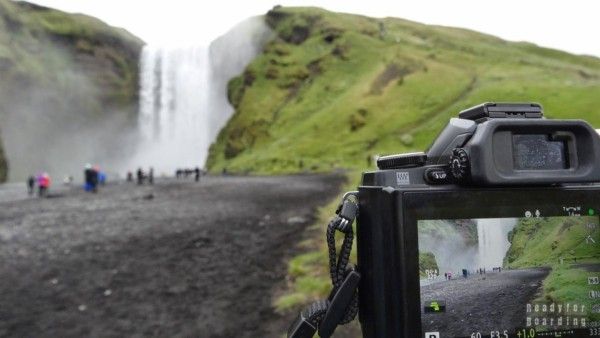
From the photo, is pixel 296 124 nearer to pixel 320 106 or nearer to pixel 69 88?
pixel 320 106

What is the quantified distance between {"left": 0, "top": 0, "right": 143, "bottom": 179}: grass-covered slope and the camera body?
4562 inches

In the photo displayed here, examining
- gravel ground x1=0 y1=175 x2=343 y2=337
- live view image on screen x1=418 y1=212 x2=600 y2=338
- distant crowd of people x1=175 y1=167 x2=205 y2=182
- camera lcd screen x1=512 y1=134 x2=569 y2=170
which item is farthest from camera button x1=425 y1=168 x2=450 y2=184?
distant crowd of people x1=175 y1=167 x2=205 y2=182

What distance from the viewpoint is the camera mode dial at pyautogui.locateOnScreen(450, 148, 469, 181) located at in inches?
88.2

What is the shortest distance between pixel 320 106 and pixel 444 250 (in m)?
89.9

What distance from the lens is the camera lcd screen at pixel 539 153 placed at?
2.38 m

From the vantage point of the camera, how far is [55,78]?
4641 inches

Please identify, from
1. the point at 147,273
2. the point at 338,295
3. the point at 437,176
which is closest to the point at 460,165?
the point at 437,176

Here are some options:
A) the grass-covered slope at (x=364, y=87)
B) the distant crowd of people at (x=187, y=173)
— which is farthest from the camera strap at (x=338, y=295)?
the grass-covered slope at (x=364, y=87)

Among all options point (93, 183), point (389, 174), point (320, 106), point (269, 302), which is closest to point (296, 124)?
point (320, 106)

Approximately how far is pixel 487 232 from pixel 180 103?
110620 mm

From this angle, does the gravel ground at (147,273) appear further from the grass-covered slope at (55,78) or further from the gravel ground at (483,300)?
the grass-covered slope at (55,78)

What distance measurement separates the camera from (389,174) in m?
2.31

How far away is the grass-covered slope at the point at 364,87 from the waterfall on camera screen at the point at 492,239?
56829 mm

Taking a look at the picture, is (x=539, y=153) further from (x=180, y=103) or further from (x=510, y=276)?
(x=180, y=103)
